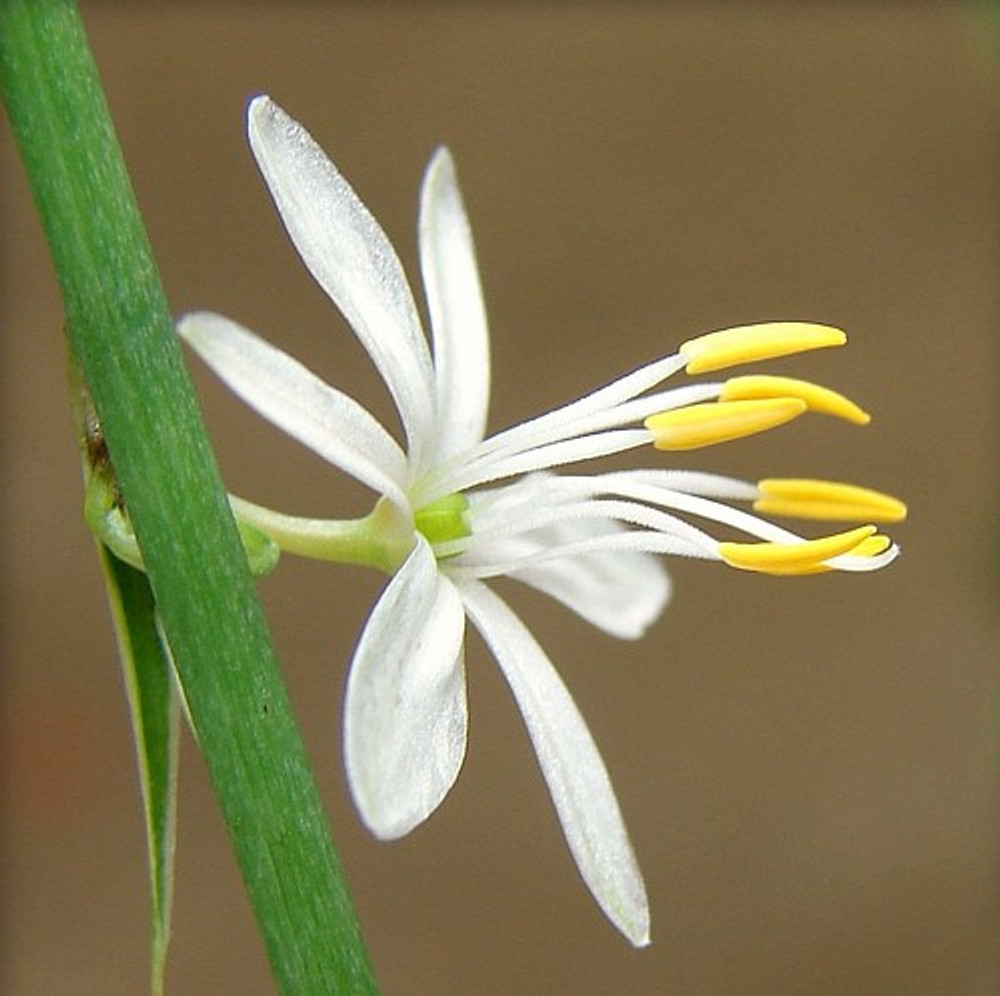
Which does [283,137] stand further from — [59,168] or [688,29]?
[688,29]

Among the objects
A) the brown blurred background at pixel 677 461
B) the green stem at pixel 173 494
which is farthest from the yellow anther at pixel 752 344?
the brown blurred background at pixel 677 461

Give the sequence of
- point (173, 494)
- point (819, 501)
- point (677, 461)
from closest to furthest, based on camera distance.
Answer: point (173, 494), point (819, 501), point (677, 461)

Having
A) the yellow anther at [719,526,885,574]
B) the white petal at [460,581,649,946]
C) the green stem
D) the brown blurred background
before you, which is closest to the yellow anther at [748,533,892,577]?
the yellow anther at [719,526,885,574]

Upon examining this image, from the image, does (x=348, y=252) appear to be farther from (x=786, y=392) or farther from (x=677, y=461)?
(x=677, y=461)

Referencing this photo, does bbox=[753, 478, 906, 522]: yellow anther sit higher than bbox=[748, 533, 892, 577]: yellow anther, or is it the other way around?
bbox=[753, 478, 906, 522]: yellow anther

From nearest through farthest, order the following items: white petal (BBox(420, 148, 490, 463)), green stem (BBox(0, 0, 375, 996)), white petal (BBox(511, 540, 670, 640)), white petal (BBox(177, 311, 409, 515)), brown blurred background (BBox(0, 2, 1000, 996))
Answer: green stem (BBox(0, 0, 375, 996)) < white petal (BBox(177, 311, 409, 515)) < white petal (BBox(420, 148, 490, 463)) < white petal (BBox(511, 540, 670, 640)) < brown blurred background (BBox(0, 2, 1000, 996))

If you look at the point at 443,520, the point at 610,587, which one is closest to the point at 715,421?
the point at 443,520

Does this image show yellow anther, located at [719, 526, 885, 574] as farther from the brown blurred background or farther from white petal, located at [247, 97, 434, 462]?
the brown blurred background

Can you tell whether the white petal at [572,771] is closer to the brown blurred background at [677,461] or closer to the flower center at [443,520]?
the flower center at [443,520]
